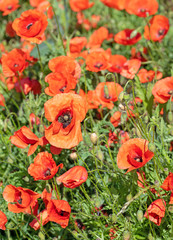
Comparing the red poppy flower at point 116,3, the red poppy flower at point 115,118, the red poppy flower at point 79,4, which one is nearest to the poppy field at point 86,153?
the red poppy flower at point 115,118

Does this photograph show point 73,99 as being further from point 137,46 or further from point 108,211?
point 137,46

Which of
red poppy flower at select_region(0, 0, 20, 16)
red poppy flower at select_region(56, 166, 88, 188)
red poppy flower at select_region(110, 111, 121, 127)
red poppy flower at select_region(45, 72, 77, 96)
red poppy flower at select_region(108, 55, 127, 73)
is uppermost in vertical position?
red poppy flower at select_region(0, 0, 20, 16)

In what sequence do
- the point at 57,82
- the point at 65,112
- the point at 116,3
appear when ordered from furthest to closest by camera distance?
1. the point at 116,3
2. the point at 57,82
3. the point at 65,112

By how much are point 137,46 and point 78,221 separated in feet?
6.78

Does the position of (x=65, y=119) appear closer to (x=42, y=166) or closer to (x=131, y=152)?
(x=42, y=166)

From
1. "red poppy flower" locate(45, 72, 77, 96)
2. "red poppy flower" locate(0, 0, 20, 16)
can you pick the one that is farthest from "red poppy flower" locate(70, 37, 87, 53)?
"red poppy flower" locate(45, 72, 77, 96)

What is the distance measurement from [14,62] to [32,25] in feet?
1.57

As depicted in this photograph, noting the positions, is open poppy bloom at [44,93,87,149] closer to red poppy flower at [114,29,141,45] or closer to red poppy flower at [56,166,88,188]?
red poppy flower at [56,166,88,188]

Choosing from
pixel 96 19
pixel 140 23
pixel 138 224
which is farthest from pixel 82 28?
pixel 138 224

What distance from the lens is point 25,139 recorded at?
2129 mm

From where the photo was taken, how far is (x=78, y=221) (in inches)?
95.8

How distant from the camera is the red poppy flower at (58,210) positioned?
1.85 meters

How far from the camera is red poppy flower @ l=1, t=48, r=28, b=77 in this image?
107 inches

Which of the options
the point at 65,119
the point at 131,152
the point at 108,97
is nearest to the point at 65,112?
the point at 65,119
